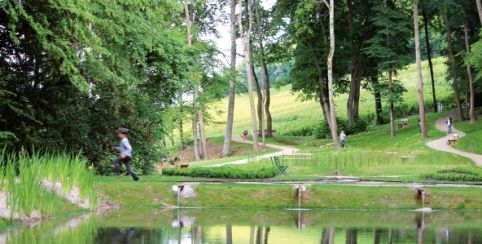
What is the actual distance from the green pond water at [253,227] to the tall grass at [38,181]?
60 centimetres

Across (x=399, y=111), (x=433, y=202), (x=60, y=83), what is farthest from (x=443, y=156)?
(x=399, y=111)

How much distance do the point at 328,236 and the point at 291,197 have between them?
7043 millimetres

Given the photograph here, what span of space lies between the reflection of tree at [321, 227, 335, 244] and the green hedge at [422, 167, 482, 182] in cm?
1077

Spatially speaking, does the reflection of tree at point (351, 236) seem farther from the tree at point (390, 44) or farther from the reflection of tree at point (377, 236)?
the tree at point (390, 44)

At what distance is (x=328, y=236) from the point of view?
13758 mm

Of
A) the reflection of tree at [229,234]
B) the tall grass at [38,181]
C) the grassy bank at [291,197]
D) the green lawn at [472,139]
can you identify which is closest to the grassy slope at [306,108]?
the green lawn at [472,139]

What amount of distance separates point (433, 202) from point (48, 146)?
1331 centimetres

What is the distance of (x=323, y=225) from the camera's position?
16.0 metres

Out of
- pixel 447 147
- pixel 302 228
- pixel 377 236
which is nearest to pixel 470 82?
pixel 447 147

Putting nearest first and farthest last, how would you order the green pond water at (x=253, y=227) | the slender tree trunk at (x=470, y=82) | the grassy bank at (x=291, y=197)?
the green pond water at (x=253, y=227) < the grassy bank at (x=291, y=197) < the slender tree trunk at (x=470, y=82)

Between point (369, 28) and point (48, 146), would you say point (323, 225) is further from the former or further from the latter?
point (369, 28)

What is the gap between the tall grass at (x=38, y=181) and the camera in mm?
15297

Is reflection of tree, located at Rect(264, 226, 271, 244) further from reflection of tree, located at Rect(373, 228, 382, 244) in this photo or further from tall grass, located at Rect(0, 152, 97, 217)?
tall grass, located at Rect(0, 152, 97, 217)

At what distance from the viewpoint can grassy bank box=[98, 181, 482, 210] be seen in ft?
66.7
